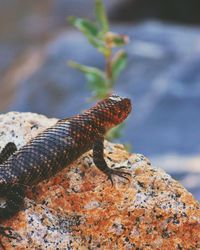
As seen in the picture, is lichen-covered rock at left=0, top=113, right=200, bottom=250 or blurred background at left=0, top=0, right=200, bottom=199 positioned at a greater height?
blurred background at left=0, top=0, right=200, bottom=199

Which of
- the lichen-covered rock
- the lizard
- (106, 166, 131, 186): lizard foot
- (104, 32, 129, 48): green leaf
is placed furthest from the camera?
(104, 32, 129, 48): green leaf

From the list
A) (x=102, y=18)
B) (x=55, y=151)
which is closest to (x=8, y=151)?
(x=55, y=151)

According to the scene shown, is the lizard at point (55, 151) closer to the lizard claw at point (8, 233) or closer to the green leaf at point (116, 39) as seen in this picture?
the lizard claw at point (8, 233)

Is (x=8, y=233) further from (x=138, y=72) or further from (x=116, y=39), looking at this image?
(x=138, y=72)

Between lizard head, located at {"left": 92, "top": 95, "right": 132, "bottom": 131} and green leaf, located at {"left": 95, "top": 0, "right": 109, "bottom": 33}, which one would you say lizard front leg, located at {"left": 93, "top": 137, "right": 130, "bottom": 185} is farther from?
green leaf, located at {"left": 95, "top": 0, "right": 109, "bottom": 33}

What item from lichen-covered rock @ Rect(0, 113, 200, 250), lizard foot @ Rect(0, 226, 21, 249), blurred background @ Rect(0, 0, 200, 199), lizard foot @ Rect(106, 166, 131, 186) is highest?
blurred background @ Rect(0, 0, 200, 199)

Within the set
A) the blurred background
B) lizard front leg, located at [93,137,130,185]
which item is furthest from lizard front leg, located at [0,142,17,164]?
the blurred background

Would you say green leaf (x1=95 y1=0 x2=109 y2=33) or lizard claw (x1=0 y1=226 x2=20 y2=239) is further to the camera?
green leaf (x1=95 y1=0 x2=109 y2=33)
